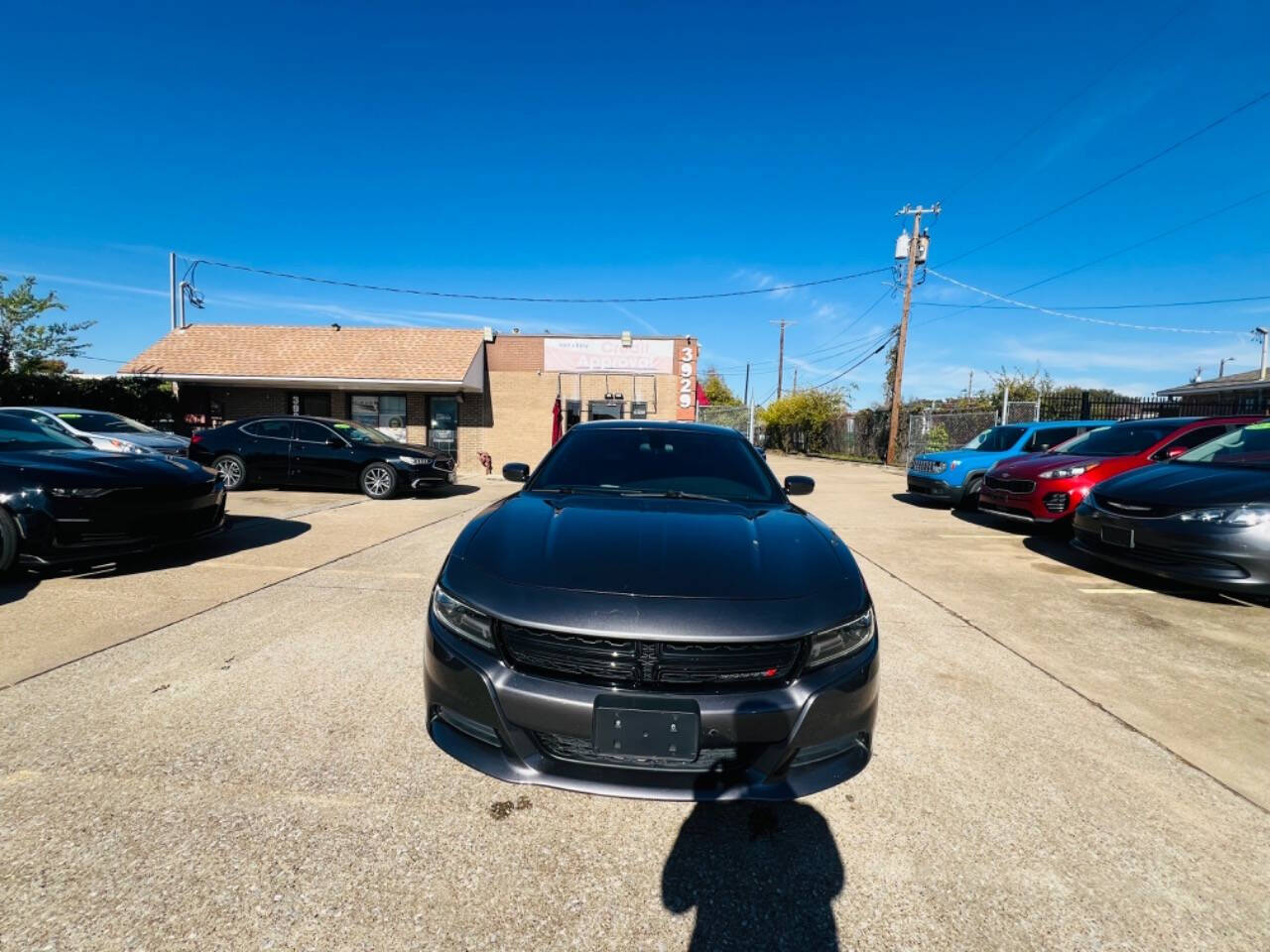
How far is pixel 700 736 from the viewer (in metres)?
1.67

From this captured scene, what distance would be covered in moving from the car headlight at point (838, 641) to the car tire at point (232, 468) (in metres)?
10.9

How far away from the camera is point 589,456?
339cm

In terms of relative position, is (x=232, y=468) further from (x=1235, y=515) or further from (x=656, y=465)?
(x=1235, y=515)

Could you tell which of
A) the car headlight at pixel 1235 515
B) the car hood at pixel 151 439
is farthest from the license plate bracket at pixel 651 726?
the car hood at pixel 151 439

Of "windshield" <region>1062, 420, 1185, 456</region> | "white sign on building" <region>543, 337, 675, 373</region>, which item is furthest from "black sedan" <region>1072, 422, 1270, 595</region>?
"white sign on building" <region>543, 337, 675, 373</region>

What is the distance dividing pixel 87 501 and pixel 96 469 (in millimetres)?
345

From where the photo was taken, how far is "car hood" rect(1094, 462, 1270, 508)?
14.4 ft

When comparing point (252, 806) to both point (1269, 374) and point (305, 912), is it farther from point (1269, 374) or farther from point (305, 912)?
point (1269, 374)

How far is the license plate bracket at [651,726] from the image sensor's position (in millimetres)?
1667

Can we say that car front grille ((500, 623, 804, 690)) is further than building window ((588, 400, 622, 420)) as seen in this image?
No

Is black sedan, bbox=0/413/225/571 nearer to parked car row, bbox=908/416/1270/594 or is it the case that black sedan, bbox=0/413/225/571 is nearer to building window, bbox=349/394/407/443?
parked car row, bbox=908/416/1270/594

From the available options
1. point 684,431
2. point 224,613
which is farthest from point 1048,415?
point 224,613

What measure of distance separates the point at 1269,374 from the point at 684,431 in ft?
150

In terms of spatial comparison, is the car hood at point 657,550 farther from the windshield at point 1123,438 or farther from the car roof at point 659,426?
the windshield at point 1123,438
